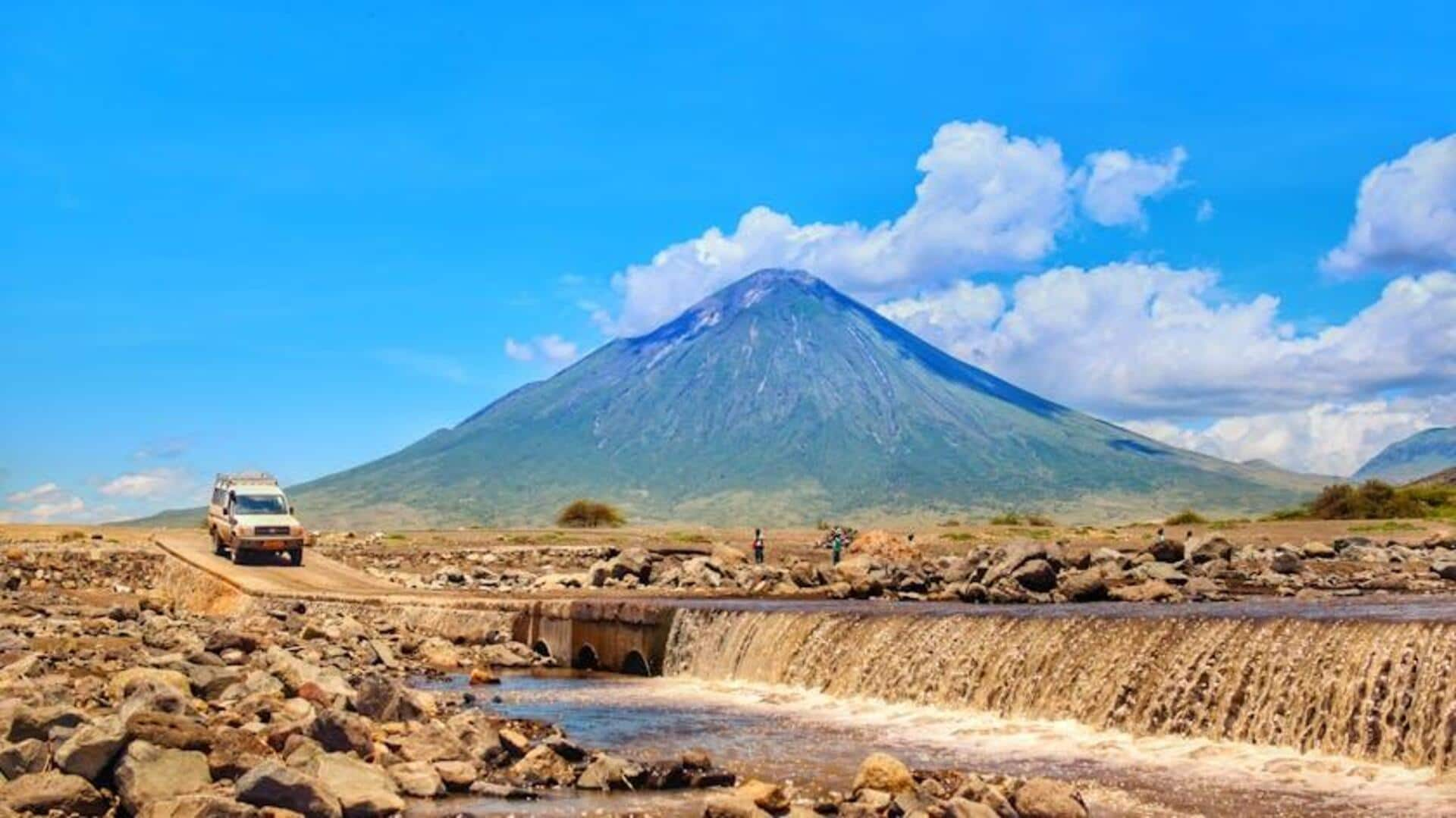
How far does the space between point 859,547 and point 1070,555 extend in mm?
16189

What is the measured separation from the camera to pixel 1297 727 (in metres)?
20.8

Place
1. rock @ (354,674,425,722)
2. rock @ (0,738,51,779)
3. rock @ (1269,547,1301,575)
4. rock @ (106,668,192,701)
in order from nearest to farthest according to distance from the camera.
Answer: rock @ (0,738,51,779)
rock @ (106,668,192,701)
rock @ (354,674,425,722)
rock @ (1269,547,1301,575)

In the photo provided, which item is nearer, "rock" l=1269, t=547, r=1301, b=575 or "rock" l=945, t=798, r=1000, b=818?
"rock" l=945, t=798, r=1000, b=818

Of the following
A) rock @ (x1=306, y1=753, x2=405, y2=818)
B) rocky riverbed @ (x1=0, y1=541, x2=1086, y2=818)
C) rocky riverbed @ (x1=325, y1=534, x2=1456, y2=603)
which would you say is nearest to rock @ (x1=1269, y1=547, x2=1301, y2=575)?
rocky riverbed @ (x1=325, y1=534, x2=1456, y2=603)

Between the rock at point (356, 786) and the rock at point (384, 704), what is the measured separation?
14.1 feet

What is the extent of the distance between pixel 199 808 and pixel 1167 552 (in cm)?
3905

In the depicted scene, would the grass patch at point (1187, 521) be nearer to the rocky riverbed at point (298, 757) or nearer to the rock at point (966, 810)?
the rocky riverbed at point (298, 757)

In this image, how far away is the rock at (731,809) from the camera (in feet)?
50.9

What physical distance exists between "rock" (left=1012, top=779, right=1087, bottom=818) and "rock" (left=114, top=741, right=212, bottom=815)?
9.13 metres

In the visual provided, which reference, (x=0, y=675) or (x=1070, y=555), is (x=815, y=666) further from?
(x=1070, y=555)

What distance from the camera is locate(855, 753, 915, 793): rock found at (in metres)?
17.1

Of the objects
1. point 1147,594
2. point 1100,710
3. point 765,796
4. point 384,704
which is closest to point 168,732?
point 384,704

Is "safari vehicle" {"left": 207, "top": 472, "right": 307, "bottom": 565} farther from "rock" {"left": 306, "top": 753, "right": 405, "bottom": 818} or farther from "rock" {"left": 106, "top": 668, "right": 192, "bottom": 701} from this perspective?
"rock" {"left": 306, "top": 753, "right": 405, "bottom": 818}

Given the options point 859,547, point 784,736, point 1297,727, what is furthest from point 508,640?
point 859,547
